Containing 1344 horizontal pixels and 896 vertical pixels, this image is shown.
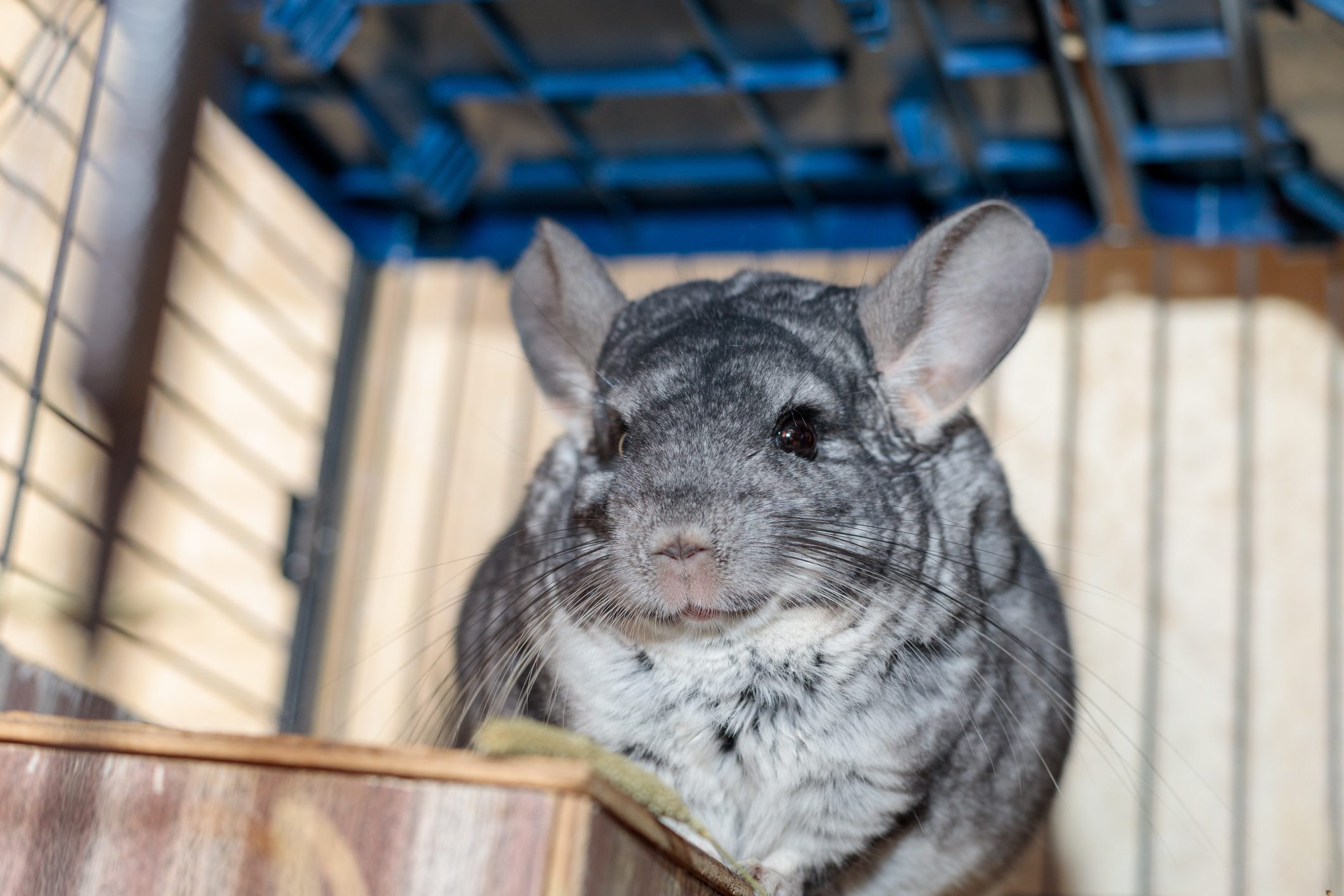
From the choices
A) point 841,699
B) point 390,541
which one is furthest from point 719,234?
point 841,699

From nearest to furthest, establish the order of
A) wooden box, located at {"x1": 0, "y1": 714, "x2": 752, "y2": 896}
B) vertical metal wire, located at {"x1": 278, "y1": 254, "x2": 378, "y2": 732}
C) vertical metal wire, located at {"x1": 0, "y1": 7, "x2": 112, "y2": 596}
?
vertical metal wire, located at {"x1": 0, "y1": 7, "x2": 112, "y2": 596} < wooden box, located at {"x1": 0, "y1": 714, "x2": 752, "y2": 896} < vertical metal wire, located at {"x1": 278, "y1": 254, "x2": 378, "y2": 732}

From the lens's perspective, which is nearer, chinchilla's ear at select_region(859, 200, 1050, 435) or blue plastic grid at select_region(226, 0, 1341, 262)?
chinchilla's ear at select_region(859, 200, 1050, 435)

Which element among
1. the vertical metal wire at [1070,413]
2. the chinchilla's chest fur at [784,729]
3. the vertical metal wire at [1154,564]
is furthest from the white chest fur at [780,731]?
the vertical metal wire at [1070,413]

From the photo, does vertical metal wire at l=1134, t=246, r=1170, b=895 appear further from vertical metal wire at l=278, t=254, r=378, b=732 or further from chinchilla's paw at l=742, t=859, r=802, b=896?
vertical metal wire at l=278, t=254, r=378, b=732

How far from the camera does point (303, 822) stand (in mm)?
1333

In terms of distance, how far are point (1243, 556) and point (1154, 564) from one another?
18 cm

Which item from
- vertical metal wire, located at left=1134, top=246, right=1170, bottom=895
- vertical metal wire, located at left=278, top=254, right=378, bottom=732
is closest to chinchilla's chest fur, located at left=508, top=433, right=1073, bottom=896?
vertical metal wire, located at left=1134, top=246, right=1170, bottom=895

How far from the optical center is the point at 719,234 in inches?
141

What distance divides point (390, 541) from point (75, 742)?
7.00 feet

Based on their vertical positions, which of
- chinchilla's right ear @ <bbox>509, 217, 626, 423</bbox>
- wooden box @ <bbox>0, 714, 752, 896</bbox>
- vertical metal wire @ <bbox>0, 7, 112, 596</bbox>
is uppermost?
chinchilla's right ear @ <bbox>509, 217, 626, 423</bbox>

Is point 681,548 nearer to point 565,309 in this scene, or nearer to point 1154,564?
point 565,309

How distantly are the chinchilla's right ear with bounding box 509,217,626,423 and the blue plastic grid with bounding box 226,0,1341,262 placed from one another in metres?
0.69

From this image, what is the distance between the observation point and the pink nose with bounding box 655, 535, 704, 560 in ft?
5.96

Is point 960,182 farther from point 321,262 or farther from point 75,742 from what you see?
point 75,742
